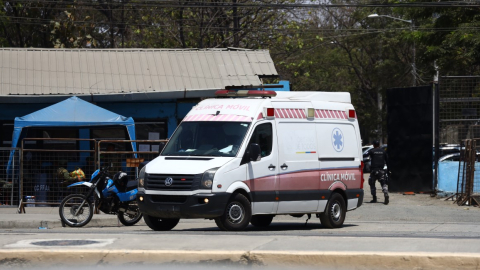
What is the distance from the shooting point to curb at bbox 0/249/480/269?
7.49 metres

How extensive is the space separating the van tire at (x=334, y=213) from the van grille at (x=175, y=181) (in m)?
3.25

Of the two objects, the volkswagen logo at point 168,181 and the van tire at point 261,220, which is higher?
the volkswagen logo at point 168,181

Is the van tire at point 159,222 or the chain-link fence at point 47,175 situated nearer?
the van tire at point 159,222

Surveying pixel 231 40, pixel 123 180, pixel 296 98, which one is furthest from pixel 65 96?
pixel 231 40

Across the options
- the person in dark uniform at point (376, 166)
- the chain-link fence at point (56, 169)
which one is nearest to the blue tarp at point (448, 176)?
the person in dark uniform at point (376, 166)

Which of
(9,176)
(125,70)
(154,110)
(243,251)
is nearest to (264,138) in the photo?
(243,251)

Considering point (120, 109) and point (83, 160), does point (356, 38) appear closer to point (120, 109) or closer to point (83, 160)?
point (120, 109)

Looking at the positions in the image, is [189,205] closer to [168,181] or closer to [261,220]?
[168,181]

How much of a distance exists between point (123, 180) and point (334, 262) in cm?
778

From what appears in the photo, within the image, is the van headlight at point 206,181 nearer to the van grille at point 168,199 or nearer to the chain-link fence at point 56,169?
the van grille at point 168,199

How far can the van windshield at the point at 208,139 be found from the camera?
12336 mm

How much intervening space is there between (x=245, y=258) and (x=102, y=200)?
7.40m

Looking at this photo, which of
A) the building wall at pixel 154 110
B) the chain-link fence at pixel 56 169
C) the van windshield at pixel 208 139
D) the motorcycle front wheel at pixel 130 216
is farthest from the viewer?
the building wall at pixel 154 110

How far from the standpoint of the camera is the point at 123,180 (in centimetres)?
1459
